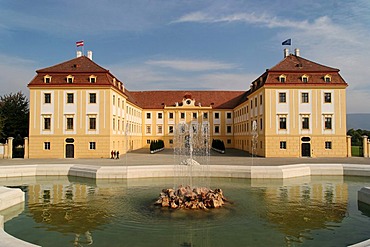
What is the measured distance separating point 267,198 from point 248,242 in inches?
211

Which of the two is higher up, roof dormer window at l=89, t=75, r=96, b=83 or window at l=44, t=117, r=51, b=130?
roof dormer window at l=89, t=75, r=96, b=83

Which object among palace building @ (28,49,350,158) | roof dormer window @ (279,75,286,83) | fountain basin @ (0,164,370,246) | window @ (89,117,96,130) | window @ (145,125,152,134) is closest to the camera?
fountain basin @ (0,164,370,246)

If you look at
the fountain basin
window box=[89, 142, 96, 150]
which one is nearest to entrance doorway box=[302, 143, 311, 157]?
the fountain basin

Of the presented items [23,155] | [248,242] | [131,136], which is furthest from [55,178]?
[131,136]

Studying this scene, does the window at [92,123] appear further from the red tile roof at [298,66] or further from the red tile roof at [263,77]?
the red tile roof at [298,66]

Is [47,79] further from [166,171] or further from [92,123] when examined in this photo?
[166,171]

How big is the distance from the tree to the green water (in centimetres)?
2379

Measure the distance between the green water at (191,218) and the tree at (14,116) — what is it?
78.1ft

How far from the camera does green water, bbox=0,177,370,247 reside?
783cm

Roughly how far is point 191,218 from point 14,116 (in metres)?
33.5

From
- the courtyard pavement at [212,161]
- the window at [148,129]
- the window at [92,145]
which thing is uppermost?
the window at [148,129]

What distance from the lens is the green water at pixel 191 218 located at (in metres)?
7.83

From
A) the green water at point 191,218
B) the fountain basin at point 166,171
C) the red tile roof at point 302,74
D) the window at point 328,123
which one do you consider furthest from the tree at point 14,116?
the window at point 328,123

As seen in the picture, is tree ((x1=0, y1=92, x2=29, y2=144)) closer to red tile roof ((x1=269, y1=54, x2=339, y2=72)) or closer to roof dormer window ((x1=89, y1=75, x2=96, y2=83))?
roof dormer window ((x1=89, y1=75, x2=96, y2=83))
